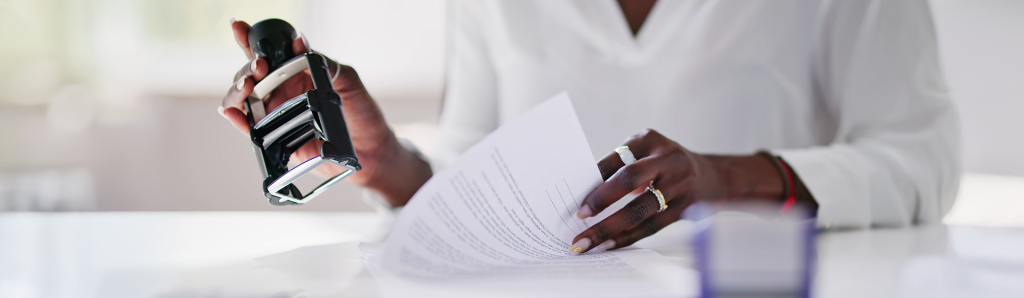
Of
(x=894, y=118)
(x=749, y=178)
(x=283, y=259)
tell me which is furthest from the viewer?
(x=894, y=118)

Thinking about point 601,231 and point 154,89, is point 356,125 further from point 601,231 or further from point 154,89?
point 154,89

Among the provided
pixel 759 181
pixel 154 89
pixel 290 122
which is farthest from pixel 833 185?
pixel 154 89

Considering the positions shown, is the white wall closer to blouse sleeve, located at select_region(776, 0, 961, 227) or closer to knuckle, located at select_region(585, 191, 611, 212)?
blouse sleeve, located at select_region(776, 0, 961, 227)

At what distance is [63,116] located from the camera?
1833 mm

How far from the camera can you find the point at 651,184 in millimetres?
414

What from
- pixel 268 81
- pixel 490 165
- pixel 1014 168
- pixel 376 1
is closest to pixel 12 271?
pixel 268 81

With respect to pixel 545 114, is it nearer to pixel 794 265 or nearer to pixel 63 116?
pixel 794 265

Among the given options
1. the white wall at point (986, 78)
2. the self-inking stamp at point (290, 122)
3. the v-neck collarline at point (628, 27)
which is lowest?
the white wall at point (986, 78)

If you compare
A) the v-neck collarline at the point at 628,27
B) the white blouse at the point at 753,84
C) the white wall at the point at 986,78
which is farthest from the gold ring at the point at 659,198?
the white wall at the point at 986,78

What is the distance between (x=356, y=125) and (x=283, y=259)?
147mm

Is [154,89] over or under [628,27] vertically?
over

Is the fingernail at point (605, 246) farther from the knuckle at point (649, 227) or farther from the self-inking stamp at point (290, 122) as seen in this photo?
the self-inking stamp at point (290, 122)

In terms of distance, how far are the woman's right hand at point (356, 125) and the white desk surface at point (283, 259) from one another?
0.06 meters

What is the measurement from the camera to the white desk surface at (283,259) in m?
0.34
